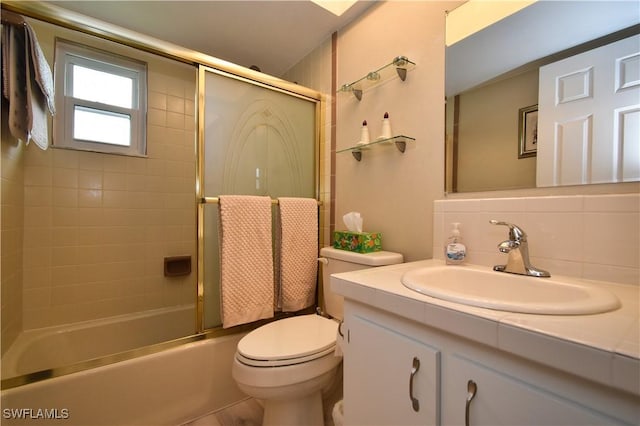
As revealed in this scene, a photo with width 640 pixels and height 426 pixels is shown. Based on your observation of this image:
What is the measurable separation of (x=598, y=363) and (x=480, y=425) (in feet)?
0.89

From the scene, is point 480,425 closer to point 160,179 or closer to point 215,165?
point 215,165

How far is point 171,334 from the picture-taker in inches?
78.5

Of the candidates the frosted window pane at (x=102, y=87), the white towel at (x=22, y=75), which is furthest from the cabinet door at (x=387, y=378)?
the frosted window pane at (x=102, y=87)


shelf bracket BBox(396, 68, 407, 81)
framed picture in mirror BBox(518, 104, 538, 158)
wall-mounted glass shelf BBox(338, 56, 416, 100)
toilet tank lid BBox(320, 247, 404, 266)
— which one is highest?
wall-mounted glass shelf BBox(338, 56, 416, 100)

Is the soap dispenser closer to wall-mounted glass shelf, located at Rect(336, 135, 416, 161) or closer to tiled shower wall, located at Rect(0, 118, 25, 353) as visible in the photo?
wall-mounted glass shelf, located at Rect(336, 135, 416, 161)

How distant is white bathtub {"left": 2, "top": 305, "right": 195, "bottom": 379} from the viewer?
1.41 metres

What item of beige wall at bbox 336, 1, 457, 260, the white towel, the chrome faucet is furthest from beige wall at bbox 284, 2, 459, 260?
the white towel

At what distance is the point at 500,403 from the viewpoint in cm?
54

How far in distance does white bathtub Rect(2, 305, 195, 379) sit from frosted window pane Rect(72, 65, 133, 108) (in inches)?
57.3

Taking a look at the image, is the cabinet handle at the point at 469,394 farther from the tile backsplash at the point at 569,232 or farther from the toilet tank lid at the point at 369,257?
the toilet tank lid at the point at 369,257

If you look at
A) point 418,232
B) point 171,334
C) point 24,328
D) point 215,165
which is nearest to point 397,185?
point 418,232

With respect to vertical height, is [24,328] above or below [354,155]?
below

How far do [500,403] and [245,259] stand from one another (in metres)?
1.17

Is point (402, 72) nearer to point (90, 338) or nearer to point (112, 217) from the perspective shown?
point (112, 217)
